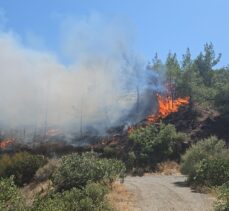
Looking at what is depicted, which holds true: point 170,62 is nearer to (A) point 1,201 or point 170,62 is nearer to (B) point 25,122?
(B) point 25,122

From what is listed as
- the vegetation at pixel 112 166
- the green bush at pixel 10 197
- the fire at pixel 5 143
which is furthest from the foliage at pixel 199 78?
the green bush at pixel 10 197

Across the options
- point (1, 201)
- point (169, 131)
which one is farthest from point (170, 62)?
point (1, 201)

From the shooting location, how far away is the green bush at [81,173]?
2622 cm

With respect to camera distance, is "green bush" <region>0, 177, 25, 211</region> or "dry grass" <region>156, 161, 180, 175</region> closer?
"green bush" <region>0, 177, 25, 211</region>

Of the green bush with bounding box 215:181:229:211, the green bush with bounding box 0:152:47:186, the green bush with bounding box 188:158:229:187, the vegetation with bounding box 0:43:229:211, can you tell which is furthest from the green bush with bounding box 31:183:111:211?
the green bush with bounding box 0:152:47:186

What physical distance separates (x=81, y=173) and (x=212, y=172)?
7138 millimetres

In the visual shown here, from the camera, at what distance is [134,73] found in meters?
84.2

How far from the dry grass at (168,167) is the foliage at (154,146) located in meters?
0.78

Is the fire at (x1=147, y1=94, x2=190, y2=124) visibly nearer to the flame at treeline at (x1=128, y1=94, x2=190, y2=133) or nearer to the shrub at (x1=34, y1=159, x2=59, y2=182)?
the flame at treeline at (x1=128, y1=94, x2=190, y2=133)

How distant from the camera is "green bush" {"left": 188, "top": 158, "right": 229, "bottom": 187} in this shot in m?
25.8

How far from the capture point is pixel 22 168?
35.6 metres

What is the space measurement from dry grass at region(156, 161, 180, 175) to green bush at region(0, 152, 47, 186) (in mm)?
13064

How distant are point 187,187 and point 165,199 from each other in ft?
18.8

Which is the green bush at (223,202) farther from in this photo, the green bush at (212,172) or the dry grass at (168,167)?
the dry grass at (168,167)
